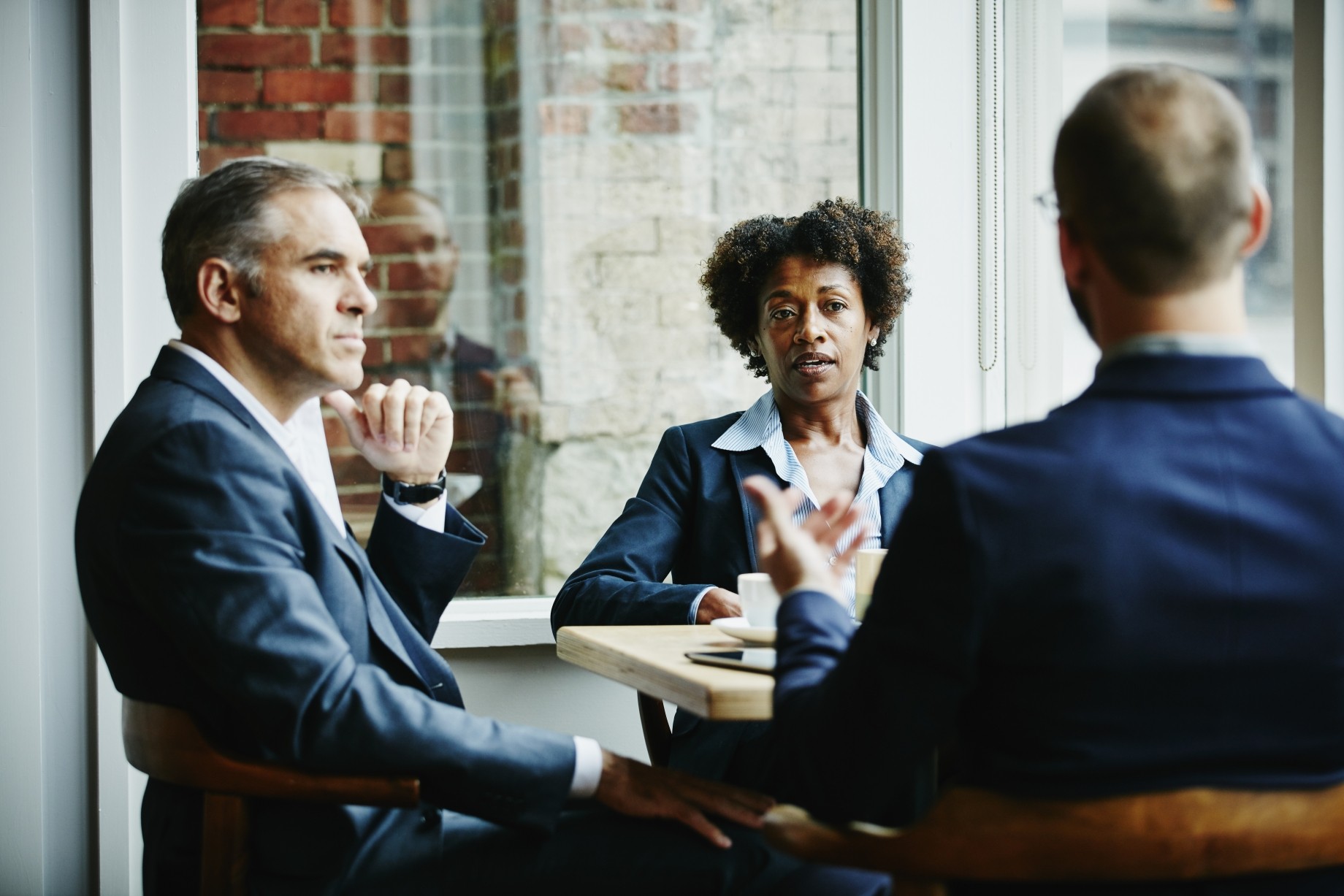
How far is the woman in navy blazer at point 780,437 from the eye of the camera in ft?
8.11

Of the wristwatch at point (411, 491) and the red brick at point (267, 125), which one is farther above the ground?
the red brick at point (267, 125)

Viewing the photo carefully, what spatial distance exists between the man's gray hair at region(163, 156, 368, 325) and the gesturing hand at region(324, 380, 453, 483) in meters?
0.40

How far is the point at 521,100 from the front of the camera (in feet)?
9.91

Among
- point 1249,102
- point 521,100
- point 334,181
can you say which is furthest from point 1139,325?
point 521,100

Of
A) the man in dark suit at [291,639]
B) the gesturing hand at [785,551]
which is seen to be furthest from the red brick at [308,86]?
the gesturing hand at [785,551]

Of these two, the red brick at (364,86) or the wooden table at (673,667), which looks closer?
the wooden table at (673,667)

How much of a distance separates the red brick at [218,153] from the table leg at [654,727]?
5.04 ft

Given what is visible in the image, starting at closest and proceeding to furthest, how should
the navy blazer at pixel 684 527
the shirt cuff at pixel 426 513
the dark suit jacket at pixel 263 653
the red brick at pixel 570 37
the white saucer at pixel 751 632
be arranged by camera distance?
the dark suit jacket at pixel 263 653, the white saucer at pixel 751 632, the shirt cuff at pixel 426 513, the navy blazer at pixel 684 527, the red brick at pixel 570 37

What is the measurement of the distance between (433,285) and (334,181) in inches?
42.9

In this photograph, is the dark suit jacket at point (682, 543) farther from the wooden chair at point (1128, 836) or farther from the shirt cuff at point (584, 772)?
the wooden chair at point (1128, 836)

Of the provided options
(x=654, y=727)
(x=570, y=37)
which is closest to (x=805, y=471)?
(x=654, y=727)

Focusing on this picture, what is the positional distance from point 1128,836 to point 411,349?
2274 millimetres

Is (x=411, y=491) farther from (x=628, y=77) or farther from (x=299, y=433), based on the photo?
(x=628, y=77)

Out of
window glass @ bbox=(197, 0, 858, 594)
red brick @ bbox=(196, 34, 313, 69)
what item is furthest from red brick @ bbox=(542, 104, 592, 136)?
red brick @ bbox=(196, 34, 313, 69)
